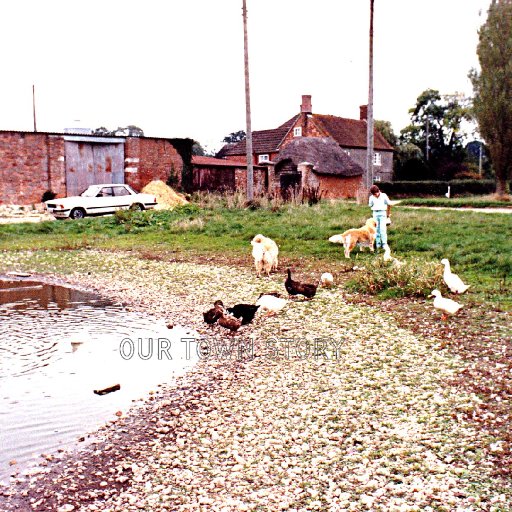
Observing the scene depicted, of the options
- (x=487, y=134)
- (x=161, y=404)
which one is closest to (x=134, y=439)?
(x=161, y=404)

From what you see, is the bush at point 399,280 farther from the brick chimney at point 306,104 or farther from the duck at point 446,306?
the brick chimney at point 306,104

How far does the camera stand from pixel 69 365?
23.0 ft

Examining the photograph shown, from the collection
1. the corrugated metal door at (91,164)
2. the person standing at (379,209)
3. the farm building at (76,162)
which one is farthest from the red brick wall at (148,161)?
the person standing at (379,209)

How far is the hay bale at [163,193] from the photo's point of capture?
30.0m

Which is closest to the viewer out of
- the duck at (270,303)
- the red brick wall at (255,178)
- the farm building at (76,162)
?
the duck at (270,303)

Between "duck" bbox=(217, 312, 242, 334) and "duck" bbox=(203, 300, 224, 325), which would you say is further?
"duck" bbox=(203, 300, 224, 325)

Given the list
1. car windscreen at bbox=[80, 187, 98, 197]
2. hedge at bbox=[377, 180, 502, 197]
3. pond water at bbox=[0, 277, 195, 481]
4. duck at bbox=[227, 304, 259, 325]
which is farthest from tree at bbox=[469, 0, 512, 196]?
duck at bbox=[227, 304, 259, 325]

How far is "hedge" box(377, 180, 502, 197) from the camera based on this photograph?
44.0 metres

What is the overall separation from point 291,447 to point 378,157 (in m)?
55.3

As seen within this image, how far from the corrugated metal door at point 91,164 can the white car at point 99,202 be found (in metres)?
4.65

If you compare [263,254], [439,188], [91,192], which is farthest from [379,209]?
[439,188]

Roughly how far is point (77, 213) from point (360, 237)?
1432 cm

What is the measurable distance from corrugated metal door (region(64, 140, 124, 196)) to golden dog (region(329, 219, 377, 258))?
19.4m

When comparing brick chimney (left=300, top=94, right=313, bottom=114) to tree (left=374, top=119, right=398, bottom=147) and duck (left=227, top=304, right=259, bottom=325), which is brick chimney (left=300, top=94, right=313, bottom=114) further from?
duck (left=227, top=304, right=259, bottom=325)
